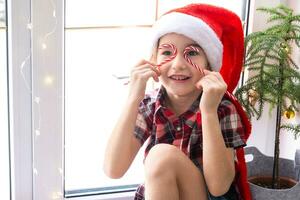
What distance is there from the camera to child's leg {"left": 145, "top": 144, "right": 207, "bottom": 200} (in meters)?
1.20

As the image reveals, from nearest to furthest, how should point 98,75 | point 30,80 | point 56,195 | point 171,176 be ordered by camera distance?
point 171,176
point 30,80
point 56,195
point 98,75

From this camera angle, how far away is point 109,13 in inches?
67.4

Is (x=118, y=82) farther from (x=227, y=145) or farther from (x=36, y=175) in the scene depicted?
(x=227, y=145)

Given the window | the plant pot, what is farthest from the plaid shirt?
the window

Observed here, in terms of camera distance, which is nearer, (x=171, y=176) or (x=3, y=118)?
(x=171, y=176)

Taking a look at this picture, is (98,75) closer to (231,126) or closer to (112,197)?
(112,197)

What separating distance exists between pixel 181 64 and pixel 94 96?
0.71 meters

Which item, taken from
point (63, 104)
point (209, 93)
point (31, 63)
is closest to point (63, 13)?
point (31, 63)

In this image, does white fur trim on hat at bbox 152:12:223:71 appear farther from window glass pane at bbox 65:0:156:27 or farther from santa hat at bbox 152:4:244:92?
window glass pane at bbox 65:0:156:27

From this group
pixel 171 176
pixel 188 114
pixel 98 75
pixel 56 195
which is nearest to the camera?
pixel 171 176

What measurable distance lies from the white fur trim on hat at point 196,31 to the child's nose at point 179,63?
0.05 metres

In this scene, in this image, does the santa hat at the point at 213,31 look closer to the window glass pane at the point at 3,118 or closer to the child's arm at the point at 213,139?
the child's arm at the point at 213,139

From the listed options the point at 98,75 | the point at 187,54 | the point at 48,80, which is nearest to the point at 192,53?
the point at 187,54

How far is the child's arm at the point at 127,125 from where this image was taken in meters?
1.29
